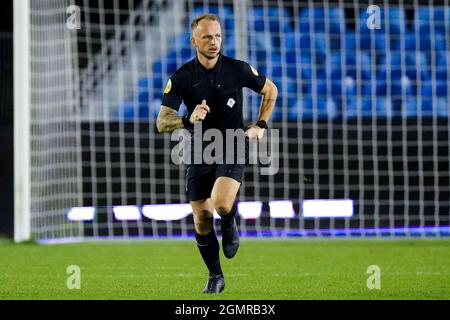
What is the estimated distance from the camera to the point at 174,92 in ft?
23.4

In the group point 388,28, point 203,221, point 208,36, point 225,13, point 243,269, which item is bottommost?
point 243,269

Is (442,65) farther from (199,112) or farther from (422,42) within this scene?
(199,112)

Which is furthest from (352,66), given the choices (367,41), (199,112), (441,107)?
(199,112)

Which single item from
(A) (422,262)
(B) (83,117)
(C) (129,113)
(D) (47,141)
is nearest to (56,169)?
(D) (47,141)

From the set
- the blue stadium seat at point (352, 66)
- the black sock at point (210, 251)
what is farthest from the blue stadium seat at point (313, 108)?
the black sock at point (210, 251)

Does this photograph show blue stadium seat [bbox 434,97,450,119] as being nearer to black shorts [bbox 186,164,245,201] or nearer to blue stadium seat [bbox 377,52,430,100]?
blue stadium seat [bbox 377,52,430,100]

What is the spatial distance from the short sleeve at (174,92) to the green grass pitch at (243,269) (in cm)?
125

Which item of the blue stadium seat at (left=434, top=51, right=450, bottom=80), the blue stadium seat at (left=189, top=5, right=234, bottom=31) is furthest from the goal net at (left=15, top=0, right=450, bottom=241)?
the blue stadium seat at (left=189, top=5, right=234, bottom=31)

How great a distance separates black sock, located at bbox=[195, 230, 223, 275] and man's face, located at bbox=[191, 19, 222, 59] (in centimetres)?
122

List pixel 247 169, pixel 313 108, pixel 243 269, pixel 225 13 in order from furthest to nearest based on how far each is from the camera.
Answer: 1. pixel 225 13
2. pixel 313 108
3. pixel 247 169
4. pixel 243 269

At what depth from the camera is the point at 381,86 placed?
14.0 metres

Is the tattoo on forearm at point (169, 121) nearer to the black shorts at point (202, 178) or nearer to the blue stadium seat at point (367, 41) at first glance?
the black shorts at point (202, 178)

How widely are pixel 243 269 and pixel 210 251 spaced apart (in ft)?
5.98
